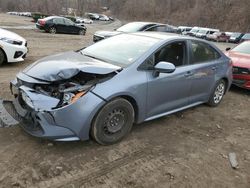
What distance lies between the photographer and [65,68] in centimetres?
390

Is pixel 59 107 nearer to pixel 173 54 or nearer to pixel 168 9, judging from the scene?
pixel 173 54

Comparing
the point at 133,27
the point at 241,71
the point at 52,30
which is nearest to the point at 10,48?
the point at 241,71

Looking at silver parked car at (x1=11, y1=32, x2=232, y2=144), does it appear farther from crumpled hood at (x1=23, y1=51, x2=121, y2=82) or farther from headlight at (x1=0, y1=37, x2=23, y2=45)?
headlight at (x1=0, y1=37, x2=23, y2=45)

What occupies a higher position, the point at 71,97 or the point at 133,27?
the point at 71,97

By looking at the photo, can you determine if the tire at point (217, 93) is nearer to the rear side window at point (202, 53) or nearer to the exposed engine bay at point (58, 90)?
the rear side window at point (202, 53)

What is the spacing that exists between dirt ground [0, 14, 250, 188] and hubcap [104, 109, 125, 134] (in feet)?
0.79

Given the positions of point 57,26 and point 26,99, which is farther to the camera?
point 57,26

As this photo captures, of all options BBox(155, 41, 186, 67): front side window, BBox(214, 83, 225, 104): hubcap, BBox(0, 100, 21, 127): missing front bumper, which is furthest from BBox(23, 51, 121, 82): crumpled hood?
BBox(214, 83, 225, 104): hubcap

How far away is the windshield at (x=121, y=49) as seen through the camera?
4426 millimetres

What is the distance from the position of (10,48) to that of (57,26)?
16.0 meters

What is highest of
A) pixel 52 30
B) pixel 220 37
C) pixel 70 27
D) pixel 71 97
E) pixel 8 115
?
pixel 71 97

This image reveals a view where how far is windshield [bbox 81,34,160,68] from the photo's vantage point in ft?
14.5

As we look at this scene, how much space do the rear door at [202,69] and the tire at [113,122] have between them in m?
1.53

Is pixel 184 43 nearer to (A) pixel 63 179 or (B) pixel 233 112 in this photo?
(B) pixel 233 112
